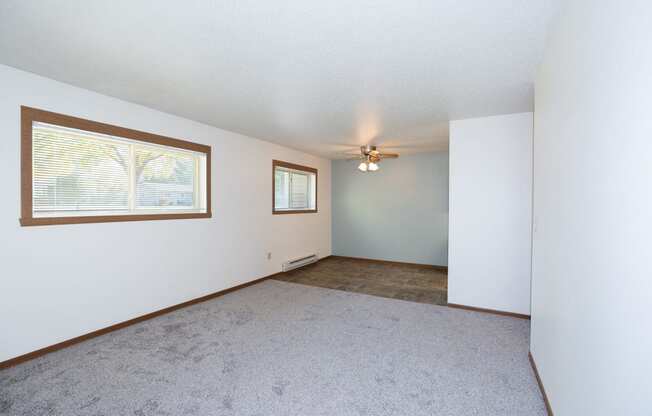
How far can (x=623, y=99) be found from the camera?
0.96 meters

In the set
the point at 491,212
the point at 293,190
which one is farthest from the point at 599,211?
the point at 293,190

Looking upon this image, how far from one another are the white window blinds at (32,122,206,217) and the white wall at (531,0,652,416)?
3.84m

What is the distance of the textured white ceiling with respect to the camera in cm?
165

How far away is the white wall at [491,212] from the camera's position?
11.3 feet

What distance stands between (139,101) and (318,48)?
7.46 ft

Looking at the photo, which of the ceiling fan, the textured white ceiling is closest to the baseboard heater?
the ceiling fan

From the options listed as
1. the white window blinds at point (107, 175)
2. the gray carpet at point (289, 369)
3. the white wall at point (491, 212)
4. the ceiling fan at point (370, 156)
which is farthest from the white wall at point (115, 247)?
the white wall at point (491, 212)

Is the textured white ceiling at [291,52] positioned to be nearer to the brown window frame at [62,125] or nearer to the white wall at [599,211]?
the brown window frame at [62,125]

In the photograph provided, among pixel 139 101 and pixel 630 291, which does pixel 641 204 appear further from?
pixel 139 101

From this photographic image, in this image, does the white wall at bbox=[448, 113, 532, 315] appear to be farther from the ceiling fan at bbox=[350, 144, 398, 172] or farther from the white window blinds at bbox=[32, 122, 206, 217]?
the white window blinds at bbox=[32, 122, 206, 217]

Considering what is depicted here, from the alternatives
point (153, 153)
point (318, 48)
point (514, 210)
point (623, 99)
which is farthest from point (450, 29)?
point (153, 153)

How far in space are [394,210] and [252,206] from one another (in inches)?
129

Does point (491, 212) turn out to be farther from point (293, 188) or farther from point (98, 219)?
point (98, 219)

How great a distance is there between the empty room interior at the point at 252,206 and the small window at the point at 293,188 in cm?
91
